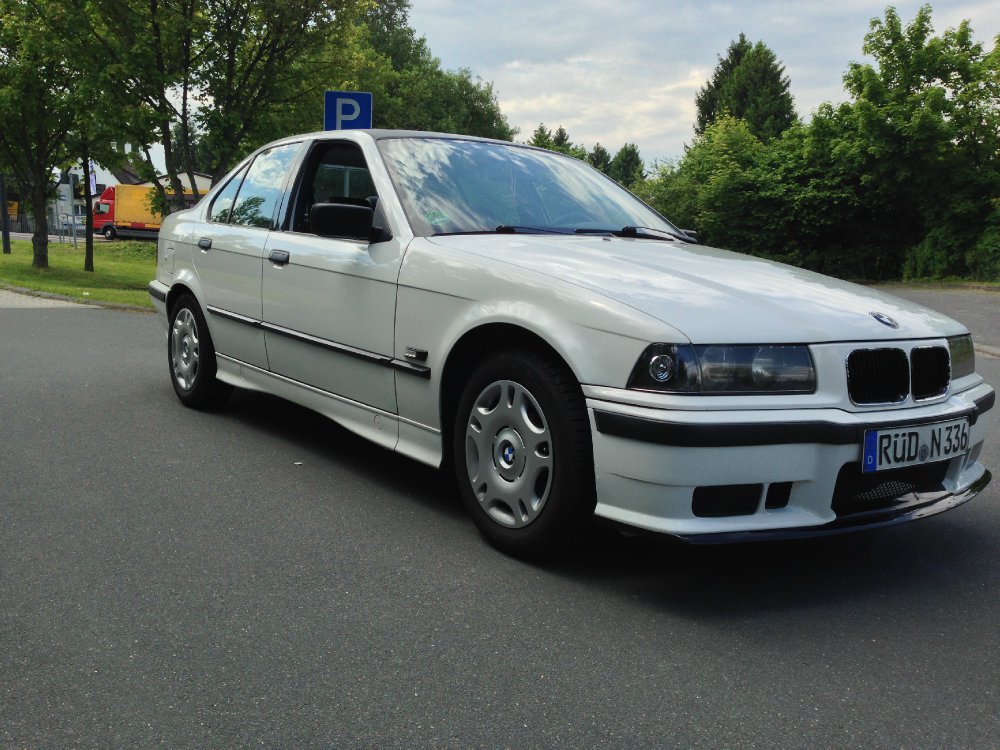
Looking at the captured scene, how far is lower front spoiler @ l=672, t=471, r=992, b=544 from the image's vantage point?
10.5 ft

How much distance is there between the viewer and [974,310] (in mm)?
17641

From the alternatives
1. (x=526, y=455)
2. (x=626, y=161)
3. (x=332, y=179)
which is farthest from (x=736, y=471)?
(x=626, y=161)

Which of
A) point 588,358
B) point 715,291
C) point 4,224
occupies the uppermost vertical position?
point 715,291

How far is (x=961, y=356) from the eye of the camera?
3.87 metres

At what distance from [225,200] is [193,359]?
39.2 inches

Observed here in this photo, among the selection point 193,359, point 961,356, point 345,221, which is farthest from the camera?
point 193,359

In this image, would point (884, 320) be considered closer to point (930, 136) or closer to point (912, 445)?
point (912, 445)

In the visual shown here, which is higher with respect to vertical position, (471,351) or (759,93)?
(759,93)

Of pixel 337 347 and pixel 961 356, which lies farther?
pixel 337 347

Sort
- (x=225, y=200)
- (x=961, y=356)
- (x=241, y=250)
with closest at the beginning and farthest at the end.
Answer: (x=961, y=356), (x=241, y=250), (x=225, y=200)

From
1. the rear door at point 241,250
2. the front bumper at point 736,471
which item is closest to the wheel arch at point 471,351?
the front bumper at point 736,471

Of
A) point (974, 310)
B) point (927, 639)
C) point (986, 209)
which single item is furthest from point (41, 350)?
point (986, 209)

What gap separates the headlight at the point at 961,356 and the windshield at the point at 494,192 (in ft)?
5.21

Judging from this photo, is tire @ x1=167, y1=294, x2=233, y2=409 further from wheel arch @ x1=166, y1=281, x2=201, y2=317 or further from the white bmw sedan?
the white bmw sedan
